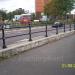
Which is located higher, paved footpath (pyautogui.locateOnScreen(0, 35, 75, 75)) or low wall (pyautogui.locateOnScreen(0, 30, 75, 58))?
low wall (pyautogui.locateOnScreen(0, 30, 75, 58))

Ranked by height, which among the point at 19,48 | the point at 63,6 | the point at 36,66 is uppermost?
the point at 63,6

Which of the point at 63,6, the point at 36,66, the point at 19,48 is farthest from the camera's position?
the point at 63,6

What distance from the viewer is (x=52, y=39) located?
63.1ft

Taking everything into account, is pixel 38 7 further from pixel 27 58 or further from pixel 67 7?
pixel 27 58

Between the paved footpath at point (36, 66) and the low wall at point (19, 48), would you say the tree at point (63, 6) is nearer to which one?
the low wall at point (19, 48)

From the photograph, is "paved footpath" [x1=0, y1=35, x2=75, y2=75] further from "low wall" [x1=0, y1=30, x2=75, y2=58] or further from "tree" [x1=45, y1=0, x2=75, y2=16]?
"tree" [x1=45, y1=0, x2=75, y2=16]

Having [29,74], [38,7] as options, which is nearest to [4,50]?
[29,74]

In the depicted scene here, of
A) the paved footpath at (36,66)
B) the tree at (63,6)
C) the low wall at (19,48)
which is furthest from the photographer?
the tree at (63,6)

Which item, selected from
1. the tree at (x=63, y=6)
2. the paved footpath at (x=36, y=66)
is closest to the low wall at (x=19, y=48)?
the paved footpath at (x=36, y=66)

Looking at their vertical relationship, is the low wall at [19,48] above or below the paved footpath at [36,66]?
above

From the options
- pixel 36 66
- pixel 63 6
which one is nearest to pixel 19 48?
pixel 36 66

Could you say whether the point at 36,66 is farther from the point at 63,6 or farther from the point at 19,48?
the point at 63,6

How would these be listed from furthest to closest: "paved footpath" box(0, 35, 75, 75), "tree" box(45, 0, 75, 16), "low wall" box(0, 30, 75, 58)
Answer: "tree" box(45, 0, 75, 16)
"low wall" box(0, 30, 75, 58)
"paved footpath" box(0, 35, 75, 75)

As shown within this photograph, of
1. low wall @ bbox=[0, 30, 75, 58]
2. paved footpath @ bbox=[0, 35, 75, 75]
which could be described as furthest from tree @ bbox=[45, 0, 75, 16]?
paved footpath @ bbox=[0, 35, 75, 75]
